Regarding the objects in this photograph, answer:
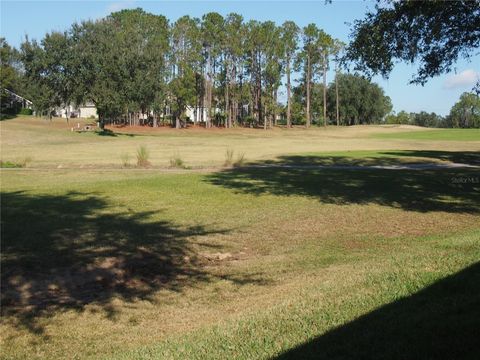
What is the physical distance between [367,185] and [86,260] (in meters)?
12.6

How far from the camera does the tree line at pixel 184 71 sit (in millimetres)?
57438

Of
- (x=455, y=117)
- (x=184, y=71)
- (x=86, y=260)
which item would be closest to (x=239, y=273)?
(x=86, y=260)

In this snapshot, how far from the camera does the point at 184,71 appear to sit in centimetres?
8481

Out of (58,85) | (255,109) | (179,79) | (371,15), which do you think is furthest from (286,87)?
(371,15)

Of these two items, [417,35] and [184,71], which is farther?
[184,71]

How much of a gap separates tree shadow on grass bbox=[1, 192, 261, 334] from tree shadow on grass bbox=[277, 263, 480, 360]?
2903 mm

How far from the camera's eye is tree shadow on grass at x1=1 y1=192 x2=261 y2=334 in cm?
702

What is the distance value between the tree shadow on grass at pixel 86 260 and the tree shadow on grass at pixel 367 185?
5987mm

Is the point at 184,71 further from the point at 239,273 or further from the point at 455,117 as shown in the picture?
the point at 455,117

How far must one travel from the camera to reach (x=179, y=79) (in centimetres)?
8288

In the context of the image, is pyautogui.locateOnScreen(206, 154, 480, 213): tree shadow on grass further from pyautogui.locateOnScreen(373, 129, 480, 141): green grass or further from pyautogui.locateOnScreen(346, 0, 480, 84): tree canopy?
pyautogui.locateOnScreen(373, 129, 480, 141): green grass

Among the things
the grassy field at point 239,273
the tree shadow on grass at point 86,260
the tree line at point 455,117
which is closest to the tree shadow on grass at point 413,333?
the grassy field at point 239,273

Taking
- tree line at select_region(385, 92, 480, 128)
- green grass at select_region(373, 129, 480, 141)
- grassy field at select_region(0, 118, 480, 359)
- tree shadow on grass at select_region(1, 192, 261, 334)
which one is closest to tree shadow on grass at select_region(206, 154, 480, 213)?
grassy field at select_region(0, 118, 480, 359)

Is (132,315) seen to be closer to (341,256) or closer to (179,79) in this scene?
(341,256)
